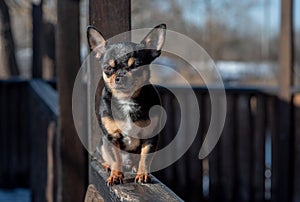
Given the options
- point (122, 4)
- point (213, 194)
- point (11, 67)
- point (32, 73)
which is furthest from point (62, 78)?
point (11, 67)

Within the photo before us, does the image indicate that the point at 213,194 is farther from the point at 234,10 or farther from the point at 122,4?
the point at 234,10

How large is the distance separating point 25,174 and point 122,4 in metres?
4.10

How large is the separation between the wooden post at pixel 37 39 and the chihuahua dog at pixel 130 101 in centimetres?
393

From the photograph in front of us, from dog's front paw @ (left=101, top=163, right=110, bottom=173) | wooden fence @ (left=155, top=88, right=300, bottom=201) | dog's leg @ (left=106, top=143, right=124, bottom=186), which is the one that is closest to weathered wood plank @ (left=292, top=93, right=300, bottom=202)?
wooden fence @ (left=155, top=88, right=300, bottom=201)

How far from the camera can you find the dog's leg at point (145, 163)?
146 cm

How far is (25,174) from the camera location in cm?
557

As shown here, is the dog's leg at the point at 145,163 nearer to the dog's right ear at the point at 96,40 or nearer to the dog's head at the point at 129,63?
the dog's head at the point at 129,63

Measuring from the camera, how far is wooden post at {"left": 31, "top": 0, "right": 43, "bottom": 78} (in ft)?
17.3

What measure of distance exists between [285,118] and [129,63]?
2851 millimetres

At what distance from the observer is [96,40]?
1536 mm

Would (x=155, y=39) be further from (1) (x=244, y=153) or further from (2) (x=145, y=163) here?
(1) (x=244, y=153)

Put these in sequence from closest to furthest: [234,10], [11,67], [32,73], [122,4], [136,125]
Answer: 1. [136,125]
2. [122,4]
3. [32,73]
4. [11,67]
5. [234,10]

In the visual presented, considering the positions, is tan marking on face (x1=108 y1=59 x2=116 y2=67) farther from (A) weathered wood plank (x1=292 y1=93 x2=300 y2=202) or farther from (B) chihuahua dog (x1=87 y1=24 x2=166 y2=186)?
(A) weathered wood plank (x1=292 y1=93 x2=300 y2=202)

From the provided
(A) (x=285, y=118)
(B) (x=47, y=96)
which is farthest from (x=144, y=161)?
(A) (x=285, y=118)
